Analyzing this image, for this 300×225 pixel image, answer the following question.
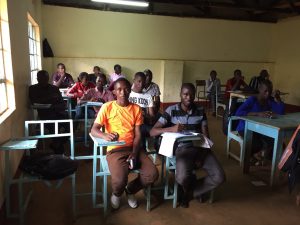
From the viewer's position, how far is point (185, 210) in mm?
2641

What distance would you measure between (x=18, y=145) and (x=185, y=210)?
5.28ft

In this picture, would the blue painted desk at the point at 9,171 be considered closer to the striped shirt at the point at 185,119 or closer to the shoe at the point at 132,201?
the shoe at the point at 132,201

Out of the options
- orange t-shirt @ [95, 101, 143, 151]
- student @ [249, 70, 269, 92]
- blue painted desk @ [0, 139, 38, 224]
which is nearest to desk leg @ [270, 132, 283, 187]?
orange t-shirt @ [95, 101, 143, 151]

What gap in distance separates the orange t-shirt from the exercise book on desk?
0.31 metres

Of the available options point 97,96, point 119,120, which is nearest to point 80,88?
point 97,96

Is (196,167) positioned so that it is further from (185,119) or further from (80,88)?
(80,88)

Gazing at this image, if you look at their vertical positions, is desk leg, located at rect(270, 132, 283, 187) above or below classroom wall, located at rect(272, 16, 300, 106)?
below

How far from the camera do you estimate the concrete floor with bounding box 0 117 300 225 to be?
243 cm

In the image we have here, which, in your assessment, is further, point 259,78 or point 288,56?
point 288,56

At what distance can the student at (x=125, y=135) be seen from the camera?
244 cm

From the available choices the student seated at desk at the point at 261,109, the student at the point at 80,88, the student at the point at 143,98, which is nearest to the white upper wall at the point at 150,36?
the student at the point at 80,88

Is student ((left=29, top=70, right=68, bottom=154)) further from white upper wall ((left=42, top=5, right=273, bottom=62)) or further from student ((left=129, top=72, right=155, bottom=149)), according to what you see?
white upper wall ((left=42, top=5, right=273, bottom=62))

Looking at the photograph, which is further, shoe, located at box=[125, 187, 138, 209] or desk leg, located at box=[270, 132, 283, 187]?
desk leg, located at box=[270, 132, 283, 187]

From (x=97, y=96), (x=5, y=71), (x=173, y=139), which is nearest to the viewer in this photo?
(x=173, y=139)
